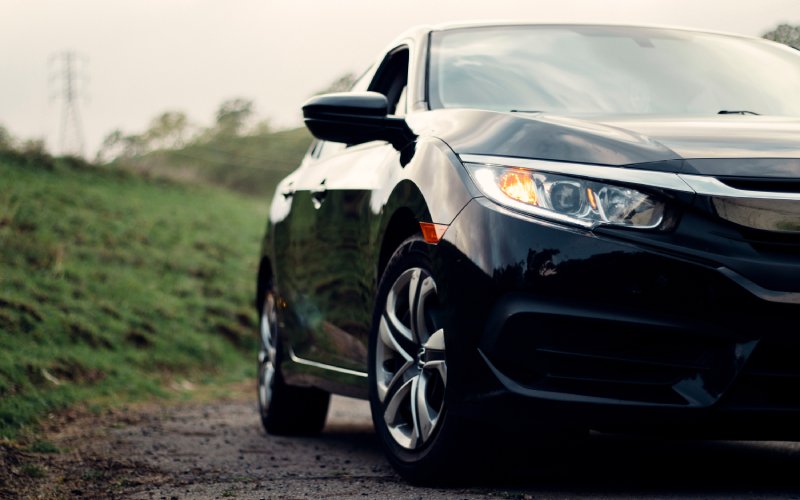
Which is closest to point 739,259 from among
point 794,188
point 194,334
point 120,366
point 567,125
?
point 794,188

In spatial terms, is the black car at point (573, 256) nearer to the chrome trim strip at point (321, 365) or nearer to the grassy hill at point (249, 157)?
the chrome trim strip at point (321, 365)

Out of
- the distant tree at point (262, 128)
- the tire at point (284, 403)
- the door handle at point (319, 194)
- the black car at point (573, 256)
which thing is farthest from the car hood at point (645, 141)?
the distant tree at point (262, 128)

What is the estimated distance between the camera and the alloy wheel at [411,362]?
158 inches

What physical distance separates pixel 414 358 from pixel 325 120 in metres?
0.96

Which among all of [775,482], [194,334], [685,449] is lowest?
[194,334]

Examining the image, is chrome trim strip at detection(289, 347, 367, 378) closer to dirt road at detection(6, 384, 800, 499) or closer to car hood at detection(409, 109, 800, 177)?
dirt road at detection(6, 384, 800, 499)

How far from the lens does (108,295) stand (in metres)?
11.1

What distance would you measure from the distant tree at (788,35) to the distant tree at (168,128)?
2329 inches

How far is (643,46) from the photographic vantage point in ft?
17.0

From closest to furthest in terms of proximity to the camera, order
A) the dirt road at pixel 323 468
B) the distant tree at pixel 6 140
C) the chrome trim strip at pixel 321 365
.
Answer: the dirt road at pixel 323 468 → the chrome trim strip at pixel 321 365 → the distant tree at pixel 6 140

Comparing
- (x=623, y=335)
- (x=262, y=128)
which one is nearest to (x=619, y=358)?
(x=623, y=335)

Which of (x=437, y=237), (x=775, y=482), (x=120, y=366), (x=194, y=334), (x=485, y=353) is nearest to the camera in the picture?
(x=485, y=353)

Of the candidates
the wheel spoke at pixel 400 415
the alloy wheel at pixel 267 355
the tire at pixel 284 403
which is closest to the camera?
the wheel spoke at pixel 400 415

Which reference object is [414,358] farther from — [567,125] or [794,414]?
[794,414]
